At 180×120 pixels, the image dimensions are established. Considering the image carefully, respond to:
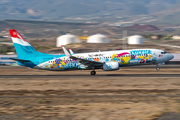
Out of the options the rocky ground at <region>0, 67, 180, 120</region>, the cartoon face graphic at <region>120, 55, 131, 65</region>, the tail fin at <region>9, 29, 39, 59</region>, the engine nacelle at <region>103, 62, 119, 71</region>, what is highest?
the tail fin at <region>9, 29, 39, 59</region>

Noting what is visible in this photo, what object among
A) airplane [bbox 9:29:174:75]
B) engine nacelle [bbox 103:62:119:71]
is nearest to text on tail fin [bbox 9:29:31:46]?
airplane [bbox 9:29:174:75]

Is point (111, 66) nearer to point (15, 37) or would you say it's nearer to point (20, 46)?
point (20, 46)

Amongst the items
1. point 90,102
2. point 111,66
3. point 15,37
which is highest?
Result: point 15,37

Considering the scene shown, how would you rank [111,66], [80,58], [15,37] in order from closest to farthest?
[111,66] < [80,58] < [15,37]

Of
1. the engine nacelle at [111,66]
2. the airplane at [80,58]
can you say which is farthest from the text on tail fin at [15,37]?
the engine nacelle at [111,66]

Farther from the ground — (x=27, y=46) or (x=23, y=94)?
(x=27, y=46)

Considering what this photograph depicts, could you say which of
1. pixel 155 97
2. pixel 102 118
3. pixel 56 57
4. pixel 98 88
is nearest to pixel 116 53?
pixel 56 57

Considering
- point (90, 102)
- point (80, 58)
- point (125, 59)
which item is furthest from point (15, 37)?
point (90, 102)

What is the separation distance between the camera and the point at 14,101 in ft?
65.2

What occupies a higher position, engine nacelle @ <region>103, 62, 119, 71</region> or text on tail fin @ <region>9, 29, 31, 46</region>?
text on tail fin @ <region>9, 29, 31, 46</region>

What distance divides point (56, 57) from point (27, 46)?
4.76 metres

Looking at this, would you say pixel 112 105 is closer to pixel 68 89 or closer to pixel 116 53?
pixel 68 89

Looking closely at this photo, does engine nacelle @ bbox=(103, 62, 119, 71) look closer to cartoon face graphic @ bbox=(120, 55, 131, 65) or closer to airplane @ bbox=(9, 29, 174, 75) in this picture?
airplane @ bbox=(9, 29, 174, 75)

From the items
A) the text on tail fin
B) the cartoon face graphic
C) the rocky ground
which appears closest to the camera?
the rocky ground
